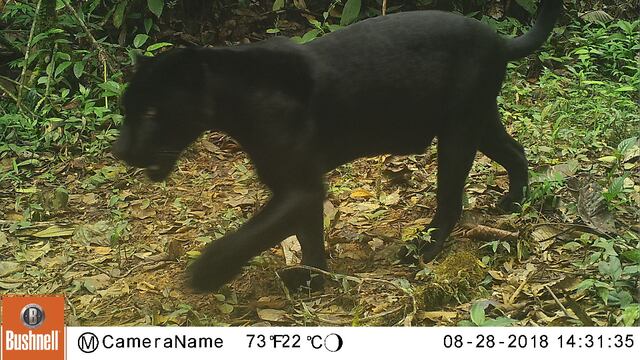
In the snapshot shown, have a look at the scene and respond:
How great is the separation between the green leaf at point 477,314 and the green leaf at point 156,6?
1.48m

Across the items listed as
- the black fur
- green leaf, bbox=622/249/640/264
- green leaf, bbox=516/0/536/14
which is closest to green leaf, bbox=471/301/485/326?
the black fur

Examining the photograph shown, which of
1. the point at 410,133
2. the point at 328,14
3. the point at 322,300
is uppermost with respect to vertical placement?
the point at 328,14

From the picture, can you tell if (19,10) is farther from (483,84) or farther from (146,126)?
(483,84)

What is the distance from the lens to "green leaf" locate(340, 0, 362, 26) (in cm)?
276

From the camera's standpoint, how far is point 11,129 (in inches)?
116

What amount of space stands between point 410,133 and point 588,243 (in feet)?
2.02

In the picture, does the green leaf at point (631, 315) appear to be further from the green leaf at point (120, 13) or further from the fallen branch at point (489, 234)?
the green leaf at point (120, 13)

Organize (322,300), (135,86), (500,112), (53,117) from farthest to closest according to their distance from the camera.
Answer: (53,117) < (500,112) < (322,300) < (135,86)

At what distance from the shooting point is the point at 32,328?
6.86 feet

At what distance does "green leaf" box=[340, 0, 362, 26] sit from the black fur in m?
0.44

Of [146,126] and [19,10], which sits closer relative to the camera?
[146,126]

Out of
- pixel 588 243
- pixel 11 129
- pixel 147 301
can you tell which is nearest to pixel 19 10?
pixel 11 129

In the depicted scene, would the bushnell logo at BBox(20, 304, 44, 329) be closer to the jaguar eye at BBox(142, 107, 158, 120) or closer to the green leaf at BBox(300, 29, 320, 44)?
the jaguar eye at BBox(142, 107, 158, 120)

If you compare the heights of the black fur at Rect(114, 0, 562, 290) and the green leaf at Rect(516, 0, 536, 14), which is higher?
the green leaf at Rect(516, 0, 536, 14)
